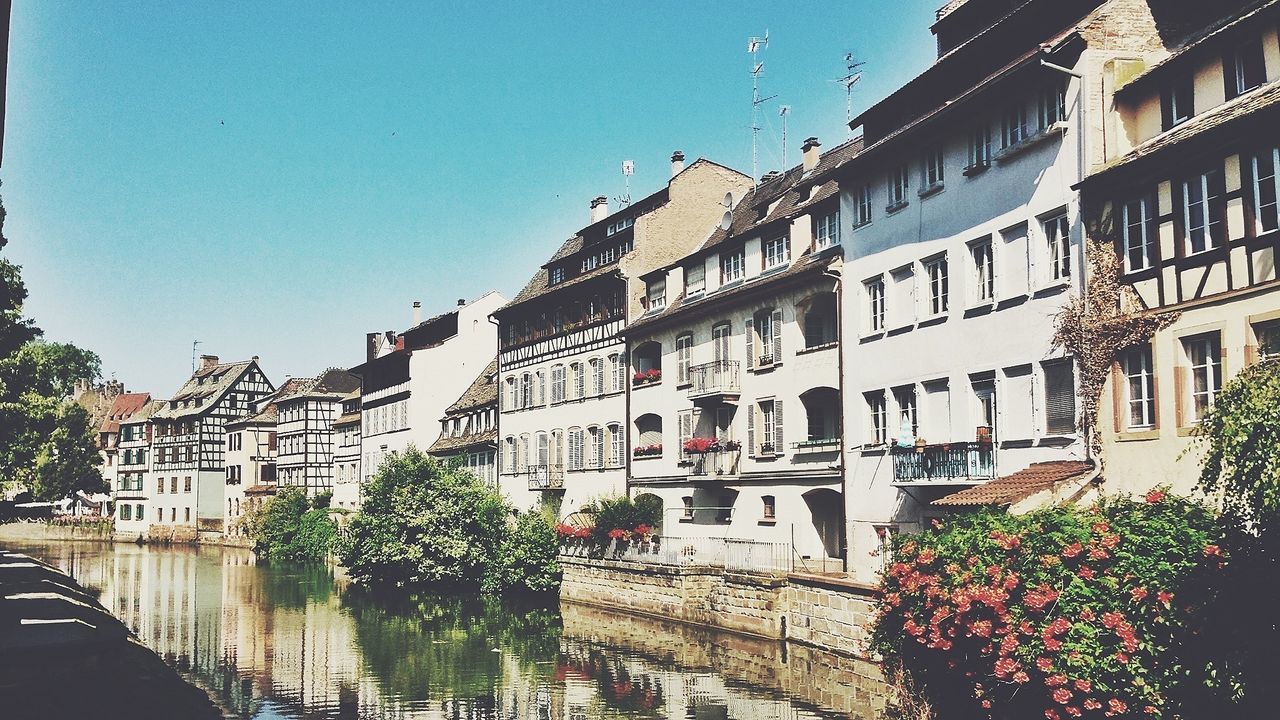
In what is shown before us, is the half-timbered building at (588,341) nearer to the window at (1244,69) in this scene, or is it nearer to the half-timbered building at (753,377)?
the half-timbered building at (753,377)

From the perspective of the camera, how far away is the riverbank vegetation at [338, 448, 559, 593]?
145ft

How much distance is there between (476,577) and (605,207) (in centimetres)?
1761

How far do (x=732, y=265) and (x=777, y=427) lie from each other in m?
5.79

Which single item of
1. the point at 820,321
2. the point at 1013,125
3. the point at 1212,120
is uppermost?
the point at 1013,125

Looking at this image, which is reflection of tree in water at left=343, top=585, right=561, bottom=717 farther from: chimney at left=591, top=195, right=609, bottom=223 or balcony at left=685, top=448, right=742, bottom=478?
chimney at left=591, top=195, right=609, bottom=223

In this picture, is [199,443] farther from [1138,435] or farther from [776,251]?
[1138,435]

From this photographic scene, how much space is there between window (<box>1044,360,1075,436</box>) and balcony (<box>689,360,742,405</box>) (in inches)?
544

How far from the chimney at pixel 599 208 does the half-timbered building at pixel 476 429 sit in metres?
9.11

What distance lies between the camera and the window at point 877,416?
96.1ft

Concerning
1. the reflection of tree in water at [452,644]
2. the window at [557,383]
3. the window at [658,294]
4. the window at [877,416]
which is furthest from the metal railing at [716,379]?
the window at [557,383]

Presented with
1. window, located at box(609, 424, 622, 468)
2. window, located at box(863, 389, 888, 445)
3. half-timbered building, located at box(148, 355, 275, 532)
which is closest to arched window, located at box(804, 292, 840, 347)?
window, located at box(863, 389, 888, 445)

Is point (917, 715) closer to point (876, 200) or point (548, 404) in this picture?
point (876, 200)

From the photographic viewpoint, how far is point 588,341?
46.1m

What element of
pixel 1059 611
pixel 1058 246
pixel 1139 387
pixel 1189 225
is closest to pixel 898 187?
pixel 1058 246
